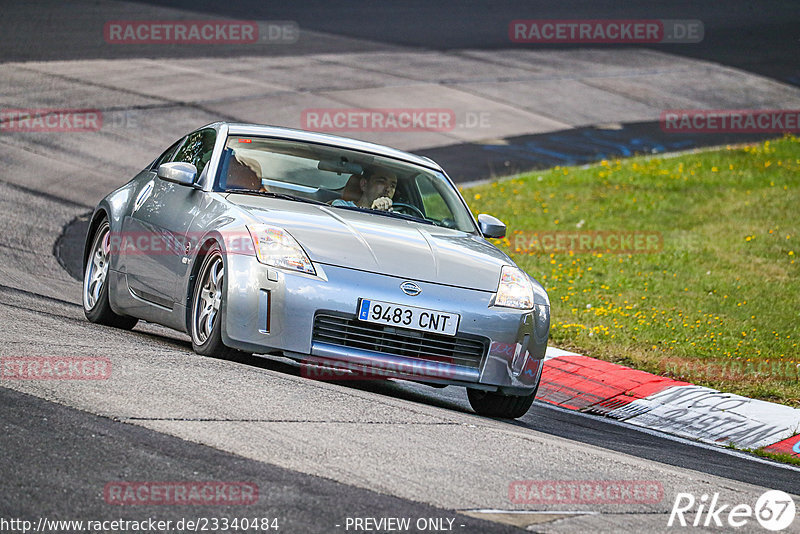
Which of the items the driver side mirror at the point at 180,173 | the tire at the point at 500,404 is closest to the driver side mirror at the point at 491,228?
the tire at the point at 500,404

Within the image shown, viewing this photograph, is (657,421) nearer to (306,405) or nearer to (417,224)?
(417,224)


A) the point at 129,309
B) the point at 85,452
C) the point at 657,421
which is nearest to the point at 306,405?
the point at 85,452

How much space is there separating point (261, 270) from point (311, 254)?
294 millimetres

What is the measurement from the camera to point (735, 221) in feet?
55.9

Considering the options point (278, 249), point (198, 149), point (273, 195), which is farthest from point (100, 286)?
point (278, 249)

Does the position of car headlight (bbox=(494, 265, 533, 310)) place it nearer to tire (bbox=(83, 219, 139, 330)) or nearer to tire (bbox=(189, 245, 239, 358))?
tire (bbox=(189, 245, 239, 358))

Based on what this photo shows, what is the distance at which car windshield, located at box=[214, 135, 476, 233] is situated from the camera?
25.9 ft

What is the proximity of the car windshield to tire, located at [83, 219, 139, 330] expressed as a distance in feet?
4.33

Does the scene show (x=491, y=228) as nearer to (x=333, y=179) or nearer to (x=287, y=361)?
(x=333, y=179)

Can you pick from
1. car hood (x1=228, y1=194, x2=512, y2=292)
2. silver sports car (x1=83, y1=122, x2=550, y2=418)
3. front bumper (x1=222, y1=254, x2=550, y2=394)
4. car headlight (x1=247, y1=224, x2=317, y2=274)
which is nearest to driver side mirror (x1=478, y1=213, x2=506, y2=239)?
silver sports car (x1=83, y1=122, x2=550, y2=418)

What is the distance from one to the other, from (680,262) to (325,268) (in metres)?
8.58

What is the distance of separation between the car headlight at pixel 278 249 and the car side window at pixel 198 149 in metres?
1.34

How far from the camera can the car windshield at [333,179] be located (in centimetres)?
789

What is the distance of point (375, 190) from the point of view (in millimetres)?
8148
